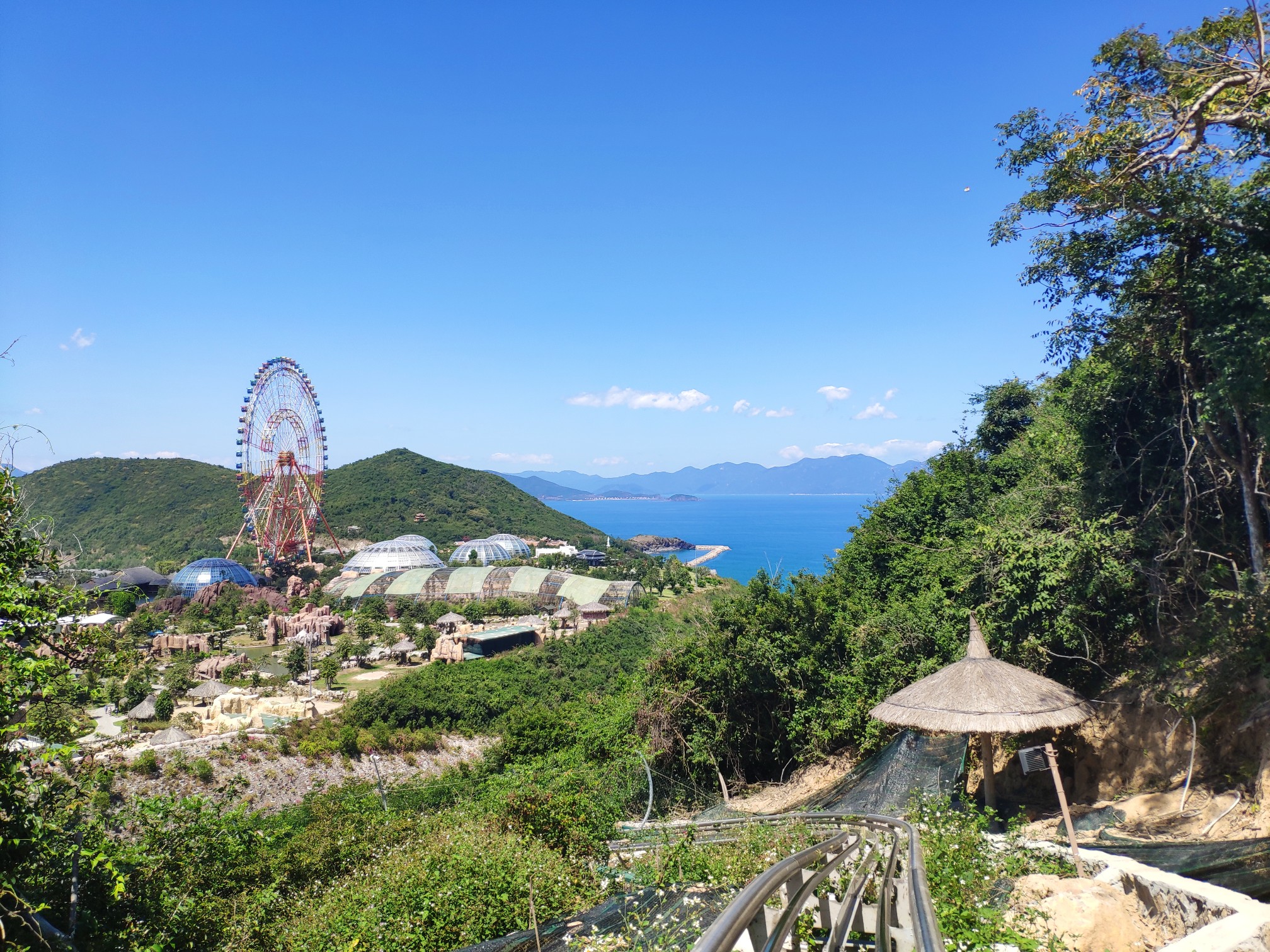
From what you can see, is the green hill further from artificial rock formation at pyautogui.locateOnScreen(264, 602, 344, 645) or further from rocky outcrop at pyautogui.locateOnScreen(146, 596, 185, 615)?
artificial rock formation at pyautogui.locateOnScreen(264, 602, 344, 645)

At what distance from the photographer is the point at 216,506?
75.1 meters

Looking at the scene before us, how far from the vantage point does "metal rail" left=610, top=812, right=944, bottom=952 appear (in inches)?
67.4

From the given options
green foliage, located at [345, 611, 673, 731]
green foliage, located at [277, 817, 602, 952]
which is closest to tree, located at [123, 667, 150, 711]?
green foliage, located at [345, 611, 673, 731]

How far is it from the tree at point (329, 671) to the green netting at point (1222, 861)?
29.0 meters

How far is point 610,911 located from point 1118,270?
8192 mm

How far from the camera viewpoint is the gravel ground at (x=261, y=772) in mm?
14852

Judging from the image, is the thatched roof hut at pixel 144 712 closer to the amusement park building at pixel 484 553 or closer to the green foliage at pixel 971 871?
the green foliage at pixel 971 871

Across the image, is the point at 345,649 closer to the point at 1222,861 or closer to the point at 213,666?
the point at 213,666

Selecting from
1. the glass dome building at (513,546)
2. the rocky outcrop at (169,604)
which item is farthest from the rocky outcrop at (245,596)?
the glass dome building at (513,546)

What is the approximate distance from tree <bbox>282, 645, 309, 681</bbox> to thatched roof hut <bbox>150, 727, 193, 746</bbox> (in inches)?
434

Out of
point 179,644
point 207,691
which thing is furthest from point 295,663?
point 179,644

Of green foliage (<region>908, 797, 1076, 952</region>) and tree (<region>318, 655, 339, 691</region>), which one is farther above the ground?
green foliage (<region>908, 797, 1076, 952</region>)

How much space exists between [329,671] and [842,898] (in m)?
29.5

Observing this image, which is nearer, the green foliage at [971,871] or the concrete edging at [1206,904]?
the green foliage at [971,871]
